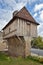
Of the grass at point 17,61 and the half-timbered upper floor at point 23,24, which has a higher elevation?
the half-timbered upper floor at point 23,24

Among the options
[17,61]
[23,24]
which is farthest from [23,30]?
[17,61]

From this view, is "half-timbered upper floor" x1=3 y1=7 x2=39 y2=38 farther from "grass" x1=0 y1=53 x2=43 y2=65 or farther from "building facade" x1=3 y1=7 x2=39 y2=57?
"grass" x1=0 y1=53 x2=43 y2=65

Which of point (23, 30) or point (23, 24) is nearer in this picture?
point (23, 30)

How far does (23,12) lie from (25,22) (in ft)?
5.97

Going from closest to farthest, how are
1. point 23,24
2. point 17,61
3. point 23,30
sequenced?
1. point 17,61
2. point 23,30
3. point 23,24

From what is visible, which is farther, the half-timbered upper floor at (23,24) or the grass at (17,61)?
the half-timbered upper floor at (23,24)

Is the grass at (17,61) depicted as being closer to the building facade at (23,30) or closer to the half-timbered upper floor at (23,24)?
the building facade at (23,30)

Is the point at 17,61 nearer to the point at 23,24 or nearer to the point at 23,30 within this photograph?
the point at 23,30

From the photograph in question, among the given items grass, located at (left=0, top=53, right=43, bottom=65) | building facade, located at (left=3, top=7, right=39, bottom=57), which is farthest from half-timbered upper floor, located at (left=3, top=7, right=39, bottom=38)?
grass, located at (left=0, top=53, right=43, bottom=65)

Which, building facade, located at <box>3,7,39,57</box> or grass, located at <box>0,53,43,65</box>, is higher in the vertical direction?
building facade, located at <box>3,7,39,57</box>

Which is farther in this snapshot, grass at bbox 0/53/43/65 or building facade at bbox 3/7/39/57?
building facade at bbox 3/7/39/57

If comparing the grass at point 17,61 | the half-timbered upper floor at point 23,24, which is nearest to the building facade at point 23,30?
the half-timbered upper floor at point 23,24

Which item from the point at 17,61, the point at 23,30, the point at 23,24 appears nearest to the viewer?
the point at 17,61

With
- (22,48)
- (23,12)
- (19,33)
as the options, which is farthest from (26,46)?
(23,12)
